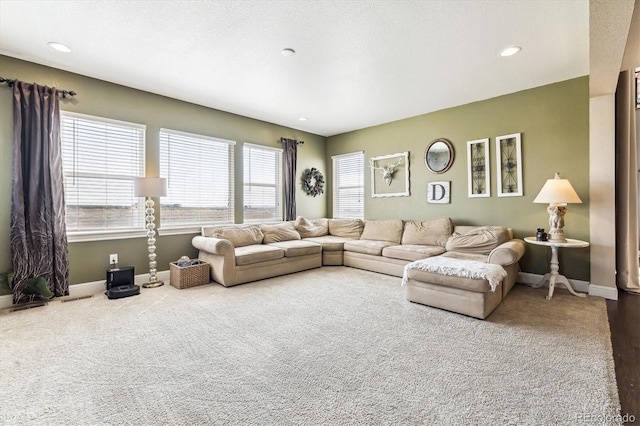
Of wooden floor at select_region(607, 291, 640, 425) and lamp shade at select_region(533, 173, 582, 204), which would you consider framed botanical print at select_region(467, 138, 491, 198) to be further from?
wooden floor at select_region(607, 291, 640, 425)

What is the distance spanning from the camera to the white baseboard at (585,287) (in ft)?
11.0

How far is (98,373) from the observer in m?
1.90

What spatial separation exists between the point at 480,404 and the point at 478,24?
2924 millimetres

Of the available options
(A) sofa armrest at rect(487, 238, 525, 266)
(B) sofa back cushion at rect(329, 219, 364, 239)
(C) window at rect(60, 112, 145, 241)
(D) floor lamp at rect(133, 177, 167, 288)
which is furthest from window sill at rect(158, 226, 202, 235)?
(A) sofa armrest at rect(487, 238, 525, 266)

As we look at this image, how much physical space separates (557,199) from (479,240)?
102cm

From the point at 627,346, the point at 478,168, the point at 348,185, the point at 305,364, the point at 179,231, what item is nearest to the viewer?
the point at 305,364

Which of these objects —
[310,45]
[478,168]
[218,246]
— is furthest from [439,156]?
[218,246]

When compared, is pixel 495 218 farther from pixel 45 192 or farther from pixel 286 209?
pixel 45 192

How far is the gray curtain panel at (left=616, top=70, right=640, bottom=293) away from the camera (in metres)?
3.42

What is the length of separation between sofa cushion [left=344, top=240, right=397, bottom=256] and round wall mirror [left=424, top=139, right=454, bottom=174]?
1492 millimetres

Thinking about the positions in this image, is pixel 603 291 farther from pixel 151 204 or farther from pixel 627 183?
pixel 151 204

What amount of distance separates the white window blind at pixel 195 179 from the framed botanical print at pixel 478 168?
12.9 ft

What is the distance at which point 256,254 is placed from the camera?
162 inches

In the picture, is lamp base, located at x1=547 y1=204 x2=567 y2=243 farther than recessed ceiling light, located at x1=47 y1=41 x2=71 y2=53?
Yes
